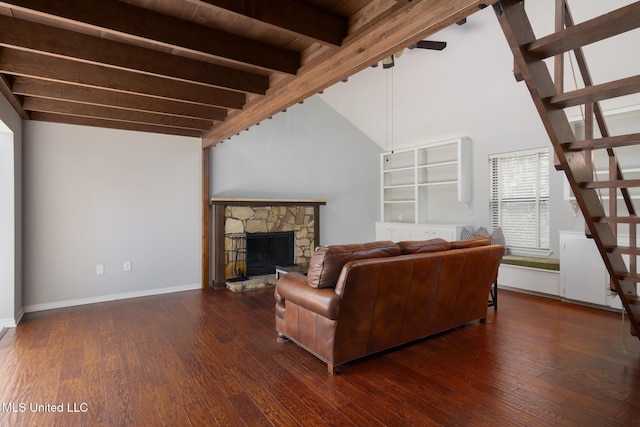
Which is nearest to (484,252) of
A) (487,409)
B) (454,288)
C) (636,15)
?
(454,288)

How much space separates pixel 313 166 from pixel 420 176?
2.13 m

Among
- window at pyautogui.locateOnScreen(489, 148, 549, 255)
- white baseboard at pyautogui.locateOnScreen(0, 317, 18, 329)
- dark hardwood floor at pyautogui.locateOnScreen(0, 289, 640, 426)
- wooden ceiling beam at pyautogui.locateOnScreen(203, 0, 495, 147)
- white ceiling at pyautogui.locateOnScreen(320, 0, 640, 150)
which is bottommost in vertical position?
dark hardwood floor at pyautogui.locateOnScreen(0, 289, 640, 426)

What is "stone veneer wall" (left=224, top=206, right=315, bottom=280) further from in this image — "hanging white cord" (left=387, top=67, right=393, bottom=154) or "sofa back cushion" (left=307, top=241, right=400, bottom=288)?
"sofa back cushion" (left=307, top=241, right=400, bottom=288)

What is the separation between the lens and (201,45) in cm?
241

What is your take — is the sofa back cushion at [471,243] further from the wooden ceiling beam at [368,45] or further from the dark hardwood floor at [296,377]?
the wooden ceiling beam at [368,45]

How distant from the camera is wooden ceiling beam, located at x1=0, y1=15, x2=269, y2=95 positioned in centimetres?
234

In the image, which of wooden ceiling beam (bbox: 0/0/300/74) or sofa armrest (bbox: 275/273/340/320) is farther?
sofa armrest (bbox: 275/273/340/320)

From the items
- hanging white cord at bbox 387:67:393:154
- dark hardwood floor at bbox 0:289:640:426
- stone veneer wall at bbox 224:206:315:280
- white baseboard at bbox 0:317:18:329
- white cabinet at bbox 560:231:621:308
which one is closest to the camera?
dark hardwood floor at bbox 0:289:640:426

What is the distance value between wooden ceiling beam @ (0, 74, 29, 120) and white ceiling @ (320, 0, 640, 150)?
446cm

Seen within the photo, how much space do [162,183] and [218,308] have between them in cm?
207

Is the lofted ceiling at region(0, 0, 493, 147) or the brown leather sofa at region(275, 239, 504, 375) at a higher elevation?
the lofted ceiling at region(0, 0, 493, 147)

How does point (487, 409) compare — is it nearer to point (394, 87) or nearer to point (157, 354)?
point (157, 354)

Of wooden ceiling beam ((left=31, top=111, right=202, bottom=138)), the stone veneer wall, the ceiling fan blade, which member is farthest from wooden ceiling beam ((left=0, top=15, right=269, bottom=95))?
the stone veneer wall

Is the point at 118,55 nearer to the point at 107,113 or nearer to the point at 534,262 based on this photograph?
the point at 107,113
